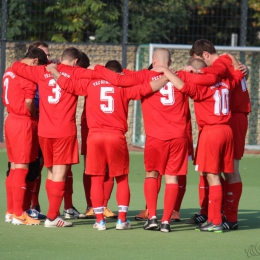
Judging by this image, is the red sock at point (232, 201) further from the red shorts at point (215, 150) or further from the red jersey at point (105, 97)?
the red jersey at point (105, 97)

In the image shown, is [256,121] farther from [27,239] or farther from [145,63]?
[27,239]

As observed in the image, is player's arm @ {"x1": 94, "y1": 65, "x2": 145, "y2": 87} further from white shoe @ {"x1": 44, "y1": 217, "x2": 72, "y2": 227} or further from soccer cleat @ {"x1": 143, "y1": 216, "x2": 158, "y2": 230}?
white shoe @ {"x1": 44, "y1": 217, "x2": 72, "y2": 227}

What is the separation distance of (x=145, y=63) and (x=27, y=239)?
10.4 meters

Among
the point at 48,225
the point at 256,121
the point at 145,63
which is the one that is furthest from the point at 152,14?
the point at 48,225

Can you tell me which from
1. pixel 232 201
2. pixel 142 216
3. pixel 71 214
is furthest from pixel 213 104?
pixel 71 214

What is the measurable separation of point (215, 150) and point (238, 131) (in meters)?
0.73

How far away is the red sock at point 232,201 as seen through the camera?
9.05 metres

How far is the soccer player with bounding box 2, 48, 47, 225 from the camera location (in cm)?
901

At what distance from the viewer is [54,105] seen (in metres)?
8.77

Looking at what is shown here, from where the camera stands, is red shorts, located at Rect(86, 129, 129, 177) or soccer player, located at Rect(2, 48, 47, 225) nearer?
red shorts, located at Rect(86, 129, 129, 177)

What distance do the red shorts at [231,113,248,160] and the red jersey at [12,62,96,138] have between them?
1908mm

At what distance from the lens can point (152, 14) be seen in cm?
1886

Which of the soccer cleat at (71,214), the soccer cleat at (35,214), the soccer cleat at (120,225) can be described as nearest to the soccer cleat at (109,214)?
the soccer cleat at (71,214)

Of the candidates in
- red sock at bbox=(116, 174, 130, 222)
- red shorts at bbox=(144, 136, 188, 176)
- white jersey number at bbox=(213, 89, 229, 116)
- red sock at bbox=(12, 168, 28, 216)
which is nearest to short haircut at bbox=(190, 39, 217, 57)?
white jersey number at bbox=(213, 89, 229, 116)
